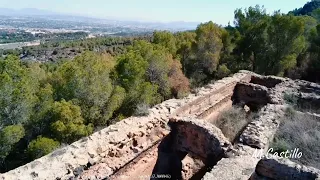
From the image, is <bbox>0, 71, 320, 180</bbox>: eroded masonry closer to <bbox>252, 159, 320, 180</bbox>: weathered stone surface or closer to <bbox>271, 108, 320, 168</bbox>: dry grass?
<bbox>252, 159, 320, 180</bbox>: weathered stone surface

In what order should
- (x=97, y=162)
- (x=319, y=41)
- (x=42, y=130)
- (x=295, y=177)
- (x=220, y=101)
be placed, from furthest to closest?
(x=319, y=41), (x=220, y=101), (x=42, y=130), (x=97, y=162), (x=295, y=177)

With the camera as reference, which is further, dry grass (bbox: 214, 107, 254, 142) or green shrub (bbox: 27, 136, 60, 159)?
dry grass (bbox: 214, 107, 254, 142)

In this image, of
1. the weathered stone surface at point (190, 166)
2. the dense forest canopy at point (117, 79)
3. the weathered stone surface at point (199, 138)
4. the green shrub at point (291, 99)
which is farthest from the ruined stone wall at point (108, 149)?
the green shrub at point (291, 99)

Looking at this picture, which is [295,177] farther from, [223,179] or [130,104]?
[130,104]

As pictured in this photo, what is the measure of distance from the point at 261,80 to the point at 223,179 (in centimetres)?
975

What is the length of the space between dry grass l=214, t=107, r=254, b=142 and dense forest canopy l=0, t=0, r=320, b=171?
5.80ft

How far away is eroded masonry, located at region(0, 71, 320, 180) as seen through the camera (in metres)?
5.71

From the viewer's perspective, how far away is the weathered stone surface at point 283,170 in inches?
209

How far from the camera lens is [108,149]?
7109 millimetres

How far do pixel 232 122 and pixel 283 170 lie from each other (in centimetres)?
498

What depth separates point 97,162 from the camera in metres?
6.75

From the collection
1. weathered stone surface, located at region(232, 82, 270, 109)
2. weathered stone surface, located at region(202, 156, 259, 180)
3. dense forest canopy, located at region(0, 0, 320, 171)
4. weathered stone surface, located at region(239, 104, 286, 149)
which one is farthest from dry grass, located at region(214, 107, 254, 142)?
weathered stone surface, located at region(202, 156, 259, 180)

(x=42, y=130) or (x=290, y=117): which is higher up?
(x=290, y=117)

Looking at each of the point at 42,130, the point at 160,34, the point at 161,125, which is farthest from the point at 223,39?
the point at 42,130
